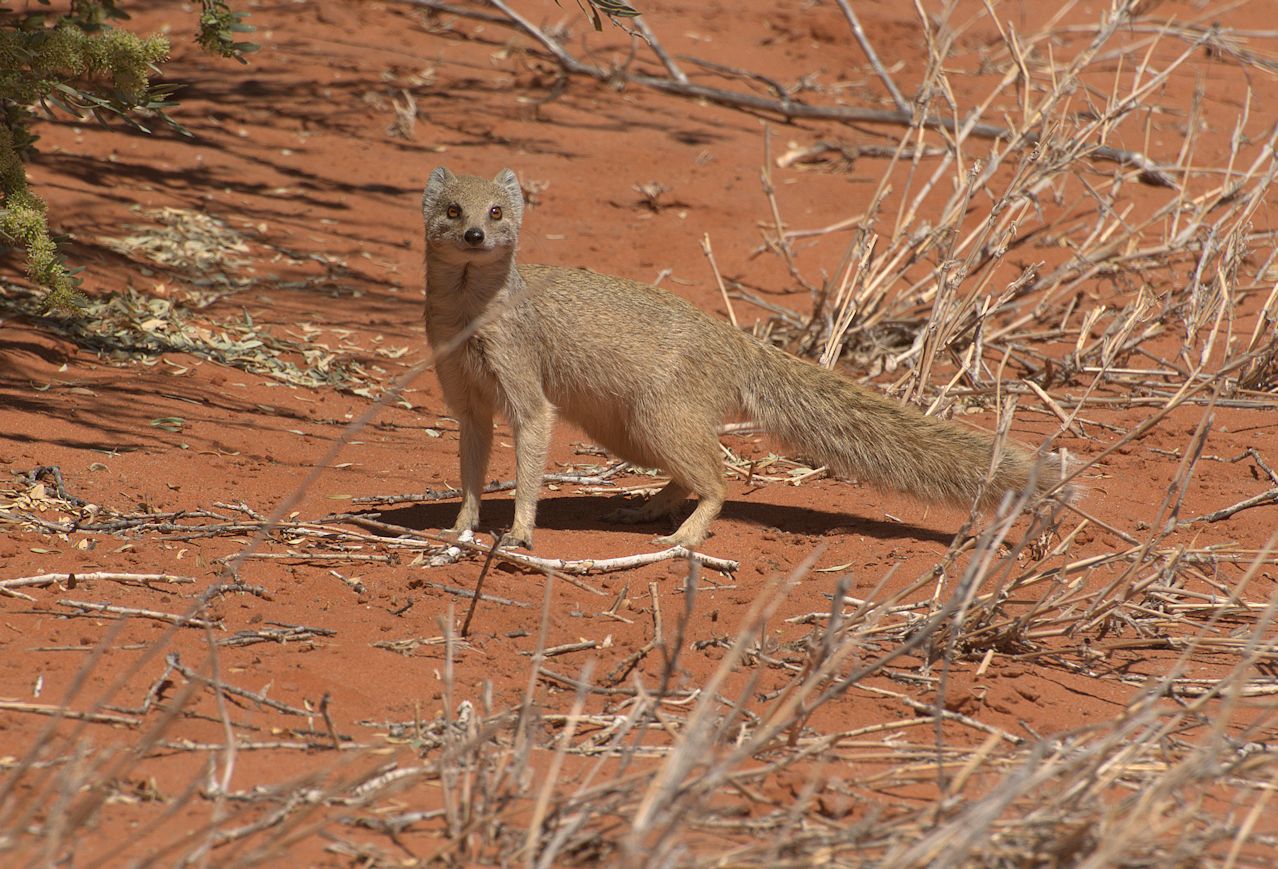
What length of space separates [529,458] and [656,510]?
73 cm

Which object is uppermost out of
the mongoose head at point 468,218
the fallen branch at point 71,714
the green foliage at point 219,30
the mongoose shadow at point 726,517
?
the green foliage at point 219,30

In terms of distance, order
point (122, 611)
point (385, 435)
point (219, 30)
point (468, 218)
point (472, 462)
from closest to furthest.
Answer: point (122, 611), point (468, 218), point (472, 462), point (219, 30), point (385, 435)

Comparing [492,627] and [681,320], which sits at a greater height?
[681,320]

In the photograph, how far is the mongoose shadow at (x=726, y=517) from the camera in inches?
196

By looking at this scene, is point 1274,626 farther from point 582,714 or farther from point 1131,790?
point 582,714

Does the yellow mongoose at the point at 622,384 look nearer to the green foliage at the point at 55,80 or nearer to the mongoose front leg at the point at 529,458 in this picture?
the mongoose front leg at the point at 529,458

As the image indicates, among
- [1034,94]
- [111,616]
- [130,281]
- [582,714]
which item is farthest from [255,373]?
[1034,94]

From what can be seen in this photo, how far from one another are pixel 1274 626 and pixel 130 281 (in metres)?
5.82

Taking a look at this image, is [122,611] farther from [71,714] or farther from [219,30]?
[219,30]

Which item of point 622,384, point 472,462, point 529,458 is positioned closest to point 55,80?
point 472,462

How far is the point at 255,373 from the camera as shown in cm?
641

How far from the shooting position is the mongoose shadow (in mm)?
4977

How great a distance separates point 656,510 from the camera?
5379mm

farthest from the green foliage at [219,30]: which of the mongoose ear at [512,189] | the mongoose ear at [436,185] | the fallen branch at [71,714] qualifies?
the fallen branch at [71,714]
